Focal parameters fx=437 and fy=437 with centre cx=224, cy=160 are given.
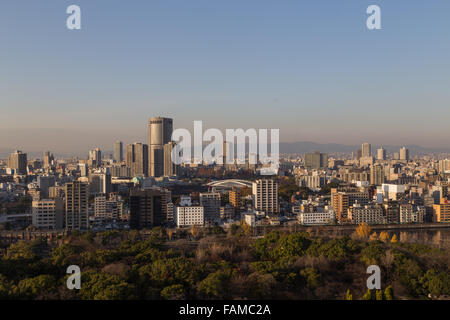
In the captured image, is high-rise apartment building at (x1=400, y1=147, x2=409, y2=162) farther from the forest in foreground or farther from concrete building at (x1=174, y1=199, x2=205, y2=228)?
Answer: the forest in foreground

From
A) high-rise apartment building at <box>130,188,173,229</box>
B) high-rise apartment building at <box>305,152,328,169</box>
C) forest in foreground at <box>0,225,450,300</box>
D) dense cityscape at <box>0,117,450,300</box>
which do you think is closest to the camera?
forest in foreground at <box>0,225,450,300</box>

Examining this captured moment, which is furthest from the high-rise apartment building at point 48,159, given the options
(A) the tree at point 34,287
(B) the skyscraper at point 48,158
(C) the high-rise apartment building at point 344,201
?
(A) the tree at point 34,287

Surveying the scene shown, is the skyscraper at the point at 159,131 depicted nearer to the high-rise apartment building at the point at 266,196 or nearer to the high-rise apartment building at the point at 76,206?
the high-rise apartment building at the point at 266,196

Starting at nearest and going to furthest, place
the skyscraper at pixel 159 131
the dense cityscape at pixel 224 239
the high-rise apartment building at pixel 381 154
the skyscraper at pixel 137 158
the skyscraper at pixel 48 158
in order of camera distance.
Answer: the dense cityscape at pixel 224 239 < the skyscraper at pixel 137 158 < the skyscraper at pixel 48 158 < the skyscraper at pixel 159 131 < the high-rise apartment building at pixel 381 154

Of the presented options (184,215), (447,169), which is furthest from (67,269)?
(447,169)

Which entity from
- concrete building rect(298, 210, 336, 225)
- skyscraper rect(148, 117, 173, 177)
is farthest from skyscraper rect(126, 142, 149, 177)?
concrete building rect(298, 210, 336, 225)

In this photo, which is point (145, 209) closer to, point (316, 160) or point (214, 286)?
point (214, 286)
